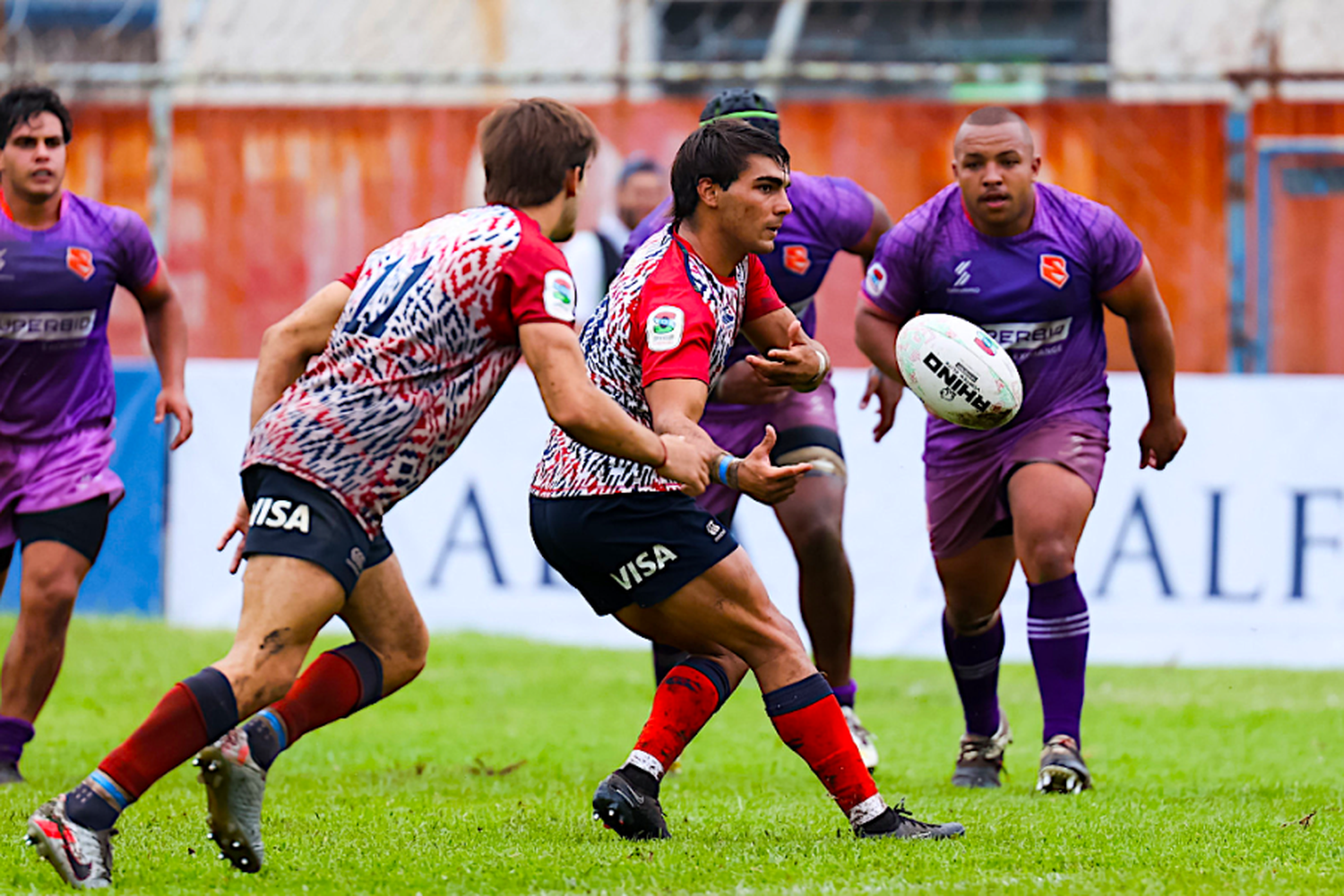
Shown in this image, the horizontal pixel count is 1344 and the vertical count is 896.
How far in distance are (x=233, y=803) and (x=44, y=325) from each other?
312 cm

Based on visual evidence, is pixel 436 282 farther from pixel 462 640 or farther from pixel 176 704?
pixel 462 640

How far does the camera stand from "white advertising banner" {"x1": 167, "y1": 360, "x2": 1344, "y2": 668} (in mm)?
9883

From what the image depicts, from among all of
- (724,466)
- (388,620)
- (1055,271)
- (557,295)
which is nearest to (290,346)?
(388,620)

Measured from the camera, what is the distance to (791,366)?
463cm

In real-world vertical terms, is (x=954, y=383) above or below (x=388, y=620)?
above

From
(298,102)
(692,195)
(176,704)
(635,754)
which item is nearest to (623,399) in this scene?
(692,195)

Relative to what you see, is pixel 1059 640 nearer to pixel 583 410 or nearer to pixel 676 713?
pixel 676 713

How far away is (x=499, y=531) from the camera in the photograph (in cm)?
1057

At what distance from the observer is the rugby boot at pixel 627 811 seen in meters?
4.63

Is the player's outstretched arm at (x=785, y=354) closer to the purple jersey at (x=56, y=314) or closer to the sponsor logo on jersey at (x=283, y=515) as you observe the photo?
the sponsor logo on jersey at (x=283, y=515)

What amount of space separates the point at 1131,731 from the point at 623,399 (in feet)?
12.7

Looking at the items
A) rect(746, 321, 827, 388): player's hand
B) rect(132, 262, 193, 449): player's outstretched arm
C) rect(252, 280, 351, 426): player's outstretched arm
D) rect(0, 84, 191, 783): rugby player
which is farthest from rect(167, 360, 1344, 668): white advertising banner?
rect(252, 280, 351, 426): player's outstretched arm

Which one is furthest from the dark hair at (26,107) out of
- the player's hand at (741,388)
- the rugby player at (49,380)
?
the player's hand at (741,388)

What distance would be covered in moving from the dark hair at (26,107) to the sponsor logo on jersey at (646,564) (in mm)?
3190
